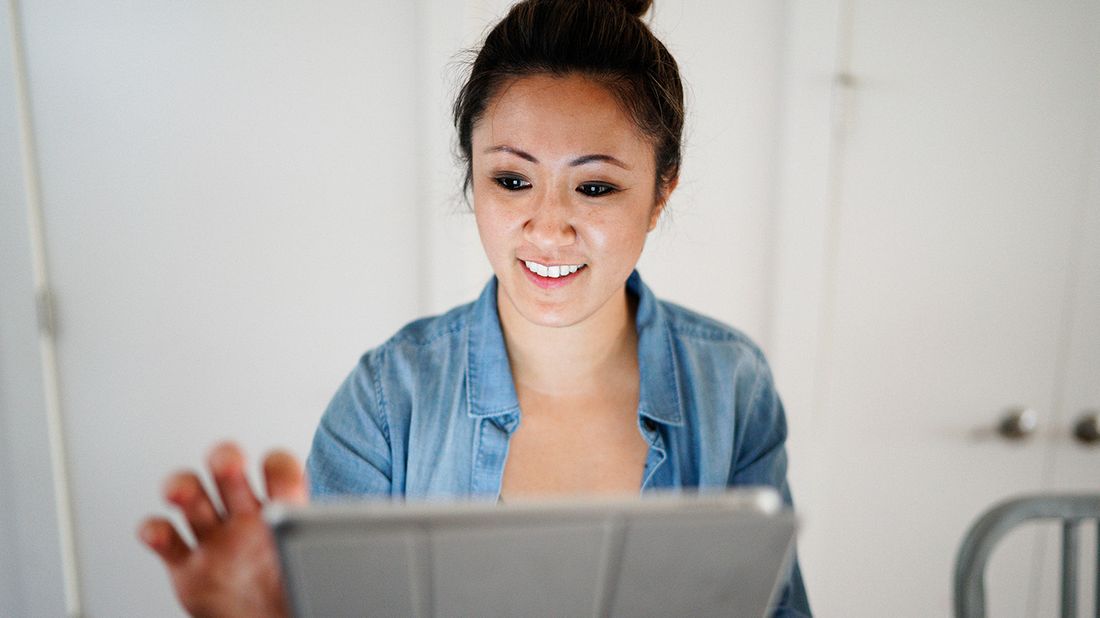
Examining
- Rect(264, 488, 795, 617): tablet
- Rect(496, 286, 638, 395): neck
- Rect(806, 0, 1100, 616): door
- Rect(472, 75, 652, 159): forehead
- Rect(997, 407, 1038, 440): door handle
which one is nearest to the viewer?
Rect(264, 488, 795, 617): tablet

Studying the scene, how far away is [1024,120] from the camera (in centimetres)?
127

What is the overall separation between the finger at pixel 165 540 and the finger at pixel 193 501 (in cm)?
2

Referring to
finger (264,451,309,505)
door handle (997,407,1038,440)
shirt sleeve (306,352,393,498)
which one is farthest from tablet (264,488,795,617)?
door handle (997,407,1038,440)

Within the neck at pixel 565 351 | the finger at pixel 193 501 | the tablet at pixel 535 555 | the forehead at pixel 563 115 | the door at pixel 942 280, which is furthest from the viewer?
the door at pixel 942 280

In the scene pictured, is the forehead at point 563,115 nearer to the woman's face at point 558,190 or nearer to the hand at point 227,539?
the woman's face at point 558,190

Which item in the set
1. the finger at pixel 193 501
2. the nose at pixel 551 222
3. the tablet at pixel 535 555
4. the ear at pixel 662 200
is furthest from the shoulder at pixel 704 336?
the finger at pixel 193 501

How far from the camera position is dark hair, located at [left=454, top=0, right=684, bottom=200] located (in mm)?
822

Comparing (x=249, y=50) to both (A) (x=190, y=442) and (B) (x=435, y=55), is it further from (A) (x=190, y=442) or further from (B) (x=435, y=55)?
(A) (x=190, y=442)

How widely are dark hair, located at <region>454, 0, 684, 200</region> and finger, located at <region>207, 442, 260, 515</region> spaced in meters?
0.48

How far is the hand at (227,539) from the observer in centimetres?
56

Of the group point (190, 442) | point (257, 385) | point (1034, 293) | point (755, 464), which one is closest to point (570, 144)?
point (755, 464)

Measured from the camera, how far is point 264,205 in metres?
1.04

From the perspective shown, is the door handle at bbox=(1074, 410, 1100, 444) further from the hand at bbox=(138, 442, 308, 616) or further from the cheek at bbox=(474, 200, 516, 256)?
the hand at bbox=(138, 442, 308, 616)

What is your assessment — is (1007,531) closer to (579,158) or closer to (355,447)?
(579,158)
